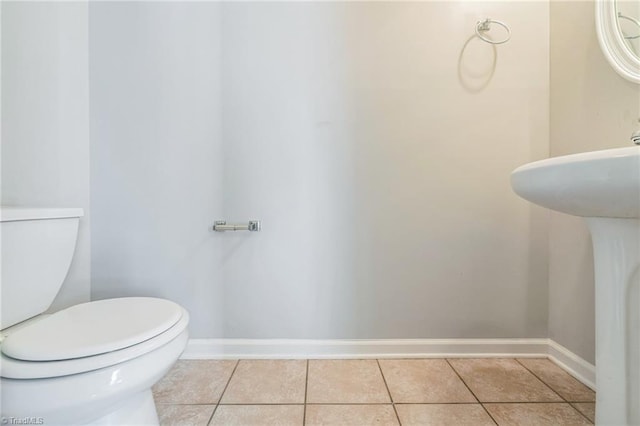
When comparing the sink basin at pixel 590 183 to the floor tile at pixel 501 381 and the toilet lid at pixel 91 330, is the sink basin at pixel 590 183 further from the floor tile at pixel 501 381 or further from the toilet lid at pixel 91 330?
the toilet lid at pixel 91 330

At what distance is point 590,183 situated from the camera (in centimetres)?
56

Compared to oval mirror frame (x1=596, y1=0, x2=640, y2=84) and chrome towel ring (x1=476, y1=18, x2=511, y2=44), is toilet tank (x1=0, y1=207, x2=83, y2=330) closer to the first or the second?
chrome towel ring (x1=476, y1=18, x2=511, y2=44)

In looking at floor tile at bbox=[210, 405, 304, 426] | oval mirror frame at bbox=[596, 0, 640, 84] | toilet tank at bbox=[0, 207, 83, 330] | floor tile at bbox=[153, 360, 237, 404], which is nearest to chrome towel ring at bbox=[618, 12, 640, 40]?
oval mirror frame at bbox=[596, 0, 640, 84]

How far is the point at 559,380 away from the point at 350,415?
0.90m

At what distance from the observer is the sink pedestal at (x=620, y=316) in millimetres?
661

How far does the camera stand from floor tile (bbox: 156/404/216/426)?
0.90m

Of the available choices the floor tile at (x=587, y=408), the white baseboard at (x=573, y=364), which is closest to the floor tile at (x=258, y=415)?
the floor tile at (x=587, y=408)

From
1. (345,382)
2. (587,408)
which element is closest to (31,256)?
(345,382)

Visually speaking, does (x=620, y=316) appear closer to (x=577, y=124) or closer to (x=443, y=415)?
(x=443, y=415)

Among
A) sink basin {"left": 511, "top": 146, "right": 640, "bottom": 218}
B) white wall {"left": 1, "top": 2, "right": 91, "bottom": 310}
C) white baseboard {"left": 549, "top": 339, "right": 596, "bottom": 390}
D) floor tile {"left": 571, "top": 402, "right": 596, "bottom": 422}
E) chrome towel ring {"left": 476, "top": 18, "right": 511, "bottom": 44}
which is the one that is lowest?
floor tile {"left": 571, "top": 402, "right": 596, "bottom": 422}

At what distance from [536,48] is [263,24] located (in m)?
1.26

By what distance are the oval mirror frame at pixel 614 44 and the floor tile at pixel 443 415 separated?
1.26 meters

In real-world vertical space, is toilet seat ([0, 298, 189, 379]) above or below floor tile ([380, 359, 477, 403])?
above

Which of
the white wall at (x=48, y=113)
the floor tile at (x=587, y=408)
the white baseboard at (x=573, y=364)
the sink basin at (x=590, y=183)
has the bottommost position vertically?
the floor tile at (x=587, y=408)
